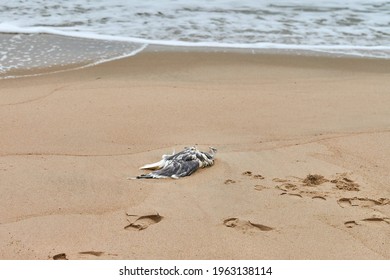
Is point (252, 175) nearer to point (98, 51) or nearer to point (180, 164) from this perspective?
point (180, 164)

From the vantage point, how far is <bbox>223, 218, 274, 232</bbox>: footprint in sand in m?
3.24

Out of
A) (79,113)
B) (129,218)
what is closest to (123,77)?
(79,113)

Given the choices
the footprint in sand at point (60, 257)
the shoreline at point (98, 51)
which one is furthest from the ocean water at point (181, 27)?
the footprint in sand at point (60, 257)

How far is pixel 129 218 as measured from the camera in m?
3.32

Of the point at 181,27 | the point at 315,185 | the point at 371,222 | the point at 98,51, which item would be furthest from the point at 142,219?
the point at 181,27

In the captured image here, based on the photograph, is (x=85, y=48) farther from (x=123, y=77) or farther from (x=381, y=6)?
(x=381, y=6)

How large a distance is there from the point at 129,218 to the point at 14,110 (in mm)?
2447

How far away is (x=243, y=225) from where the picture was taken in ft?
10.7

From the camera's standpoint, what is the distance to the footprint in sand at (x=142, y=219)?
10.6 ft

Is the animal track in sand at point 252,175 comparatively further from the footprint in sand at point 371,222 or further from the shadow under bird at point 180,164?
the footprint in sand at point 371,222

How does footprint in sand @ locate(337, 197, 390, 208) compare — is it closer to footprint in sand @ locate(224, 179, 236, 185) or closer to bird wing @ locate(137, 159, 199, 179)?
footprint in sand @ locate(224, 179, 236, 185)

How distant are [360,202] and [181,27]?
19.9 feet

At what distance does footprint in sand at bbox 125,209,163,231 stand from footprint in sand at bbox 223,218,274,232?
0.41 meters
